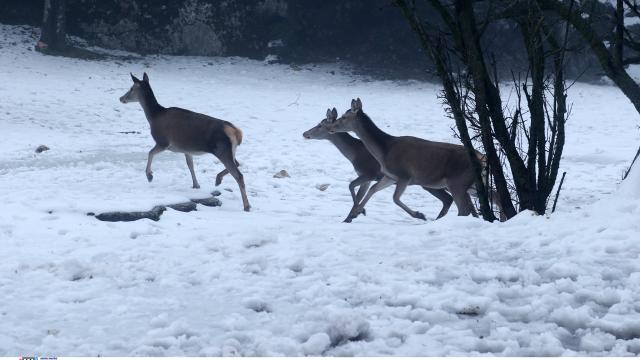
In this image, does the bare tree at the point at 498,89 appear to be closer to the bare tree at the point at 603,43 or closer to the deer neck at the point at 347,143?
the bare tree at the point at 603,43

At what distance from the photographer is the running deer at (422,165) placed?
8695 millimetres

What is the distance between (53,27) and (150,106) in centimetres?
1342

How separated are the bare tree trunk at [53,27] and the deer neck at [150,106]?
41.9ft

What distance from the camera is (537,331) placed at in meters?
3.89

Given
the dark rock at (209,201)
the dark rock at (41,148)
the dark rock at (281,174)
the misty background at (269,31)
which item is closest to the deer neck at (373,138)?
the dark rock at (209,201)

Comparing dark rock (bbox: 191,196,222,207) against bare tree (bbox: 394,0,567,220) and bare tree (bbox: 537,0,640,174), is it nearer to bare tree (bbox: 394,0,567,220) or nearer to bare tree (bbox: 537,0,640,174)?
bare tree (bbox: 394,0,567,220)

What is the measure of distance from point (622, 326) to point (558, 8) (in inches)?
155

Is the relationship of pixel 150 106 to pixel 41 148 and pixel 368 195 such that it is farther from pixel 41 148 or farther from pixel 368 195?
pixel 368 195

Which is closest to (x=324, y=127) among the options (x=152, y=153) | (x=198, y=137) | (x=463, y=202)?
(x=198, y=137)

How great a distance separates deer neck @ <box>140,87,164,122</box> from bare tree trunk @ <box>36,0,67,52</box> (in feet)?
41.9

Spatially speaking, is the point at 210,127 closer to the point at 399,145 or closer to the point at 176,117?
the point at 176,117

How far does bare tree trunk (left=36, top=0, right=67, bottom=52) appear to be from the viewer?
74.0ft

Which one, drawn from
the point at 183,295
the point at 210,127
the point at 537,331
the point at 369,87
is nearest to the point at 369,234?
the point at 183,295

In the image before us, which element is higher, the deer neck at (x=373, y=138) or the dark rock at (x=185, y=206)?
the deer neck at (x=373, y=138)
